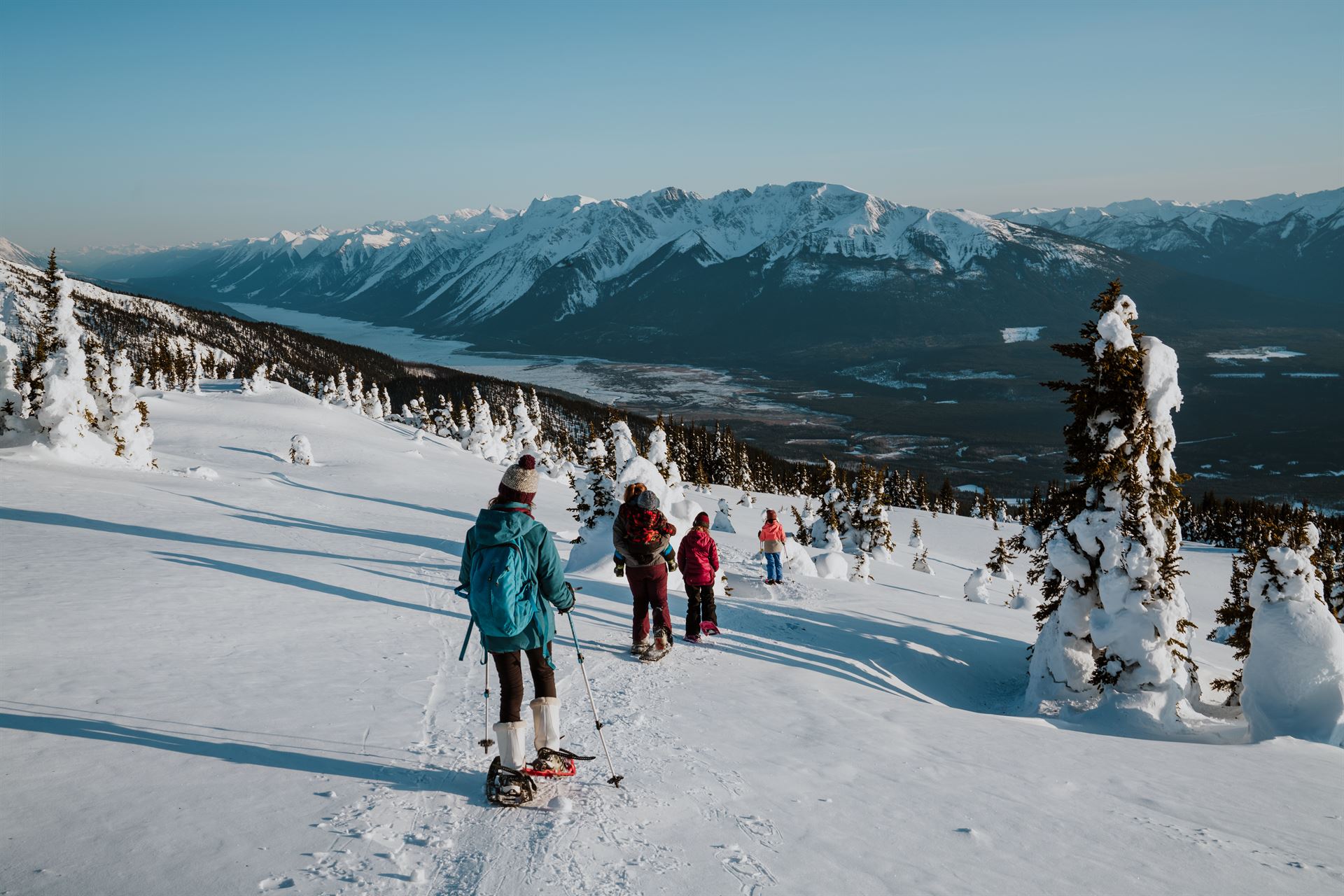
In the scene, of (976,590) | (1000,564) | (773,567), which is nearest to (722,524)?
(976,590)

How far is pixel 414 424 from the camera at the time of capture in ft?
360

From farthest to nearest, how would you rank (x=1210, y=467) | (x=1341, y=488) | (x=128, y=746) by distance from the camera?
(x=1210, y=467) → (x=1341, y=488) → (x=128, y=746)

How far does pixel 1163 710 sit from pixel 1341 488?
16481 cm

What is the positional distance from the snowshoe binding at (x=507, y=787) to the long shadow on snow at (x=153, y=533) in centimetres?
976

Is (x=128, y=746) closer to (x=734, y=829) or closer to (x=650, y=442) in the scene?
(x=734, y=829)

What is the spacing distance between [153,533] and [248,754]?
35.7 ft

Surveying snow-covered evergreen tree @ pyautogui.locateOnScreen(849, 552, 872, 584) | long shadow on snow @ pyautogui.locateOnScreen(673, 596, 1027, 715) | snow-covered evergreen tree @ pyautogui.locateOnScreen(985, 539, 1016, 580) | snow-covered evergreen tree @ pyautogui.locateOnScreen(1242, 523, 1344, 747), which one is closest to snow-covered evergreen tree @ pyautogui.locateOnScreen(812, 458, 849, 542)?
snow-covered evergreen tree @ pyautogui.locateOnScreen(849, 552, 872, 584)

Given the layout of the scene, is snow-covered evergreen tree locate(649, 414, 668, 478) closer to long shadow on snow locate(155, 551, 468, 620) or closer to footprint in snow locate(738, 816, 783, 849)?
long shadow on snow locate(155, 551, 468, 620)

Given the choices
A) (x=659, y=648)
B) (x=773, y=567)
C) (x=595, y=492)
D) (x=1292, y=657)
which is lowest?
(x=773, y=567)

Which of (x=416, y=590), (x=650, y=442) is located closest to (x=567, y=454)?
(x=650, y=442)

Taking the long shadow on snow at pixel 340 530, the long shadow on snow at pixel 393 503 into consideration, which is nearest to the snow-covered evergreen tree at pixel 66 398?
the long shadow on snow at pixel 393 503

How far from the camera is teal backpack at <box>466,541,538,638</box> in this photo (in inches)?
195

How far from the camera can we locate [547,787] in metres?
5.27

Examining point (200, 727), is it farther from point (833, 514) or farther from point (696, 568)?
point (833, 514)
